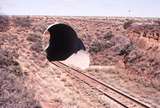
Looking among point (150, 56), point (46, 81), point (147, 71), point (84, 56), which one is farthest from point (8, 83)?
point (84, 56)

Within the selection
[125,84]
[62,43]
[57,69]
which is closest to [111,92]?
[125,84]

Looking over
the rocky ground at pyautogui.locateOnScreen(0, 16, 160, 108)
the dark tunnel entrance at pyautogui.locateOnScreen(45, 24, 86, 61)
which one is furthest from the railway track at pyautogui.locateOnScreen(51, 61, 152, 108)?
the dark tunnel entrance at pyautogui.locateOnScreen(45, 24, 86, 61)

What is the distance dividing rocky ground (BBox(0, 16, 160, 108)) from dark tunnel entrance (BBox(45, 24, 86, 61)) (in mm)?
911

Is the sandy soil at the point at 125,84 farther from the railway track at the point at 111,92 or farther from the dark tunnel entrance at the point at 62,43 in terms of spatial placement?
the dark tunnel entrance at the point at 62,43

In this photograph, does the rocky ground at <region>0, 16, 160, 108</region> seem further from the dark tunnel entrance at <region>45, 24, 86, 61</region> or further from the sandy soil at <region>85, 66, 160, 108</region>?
the dark tunnel entrance at <region>45, 24, 86, 61</region>

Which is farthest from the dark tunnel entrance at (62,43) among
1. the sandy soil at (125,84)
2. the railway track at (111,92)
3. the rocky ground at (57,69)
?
the railway track at (111,92)

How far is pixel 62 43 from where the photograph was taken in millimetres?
42938

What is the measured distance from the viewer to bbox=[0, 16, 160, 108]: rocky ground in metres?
15.9

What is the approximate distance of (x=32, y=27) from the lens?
3916 cm

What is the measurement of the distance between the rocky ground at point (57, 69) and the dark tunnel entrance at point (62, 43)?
2.99 ft

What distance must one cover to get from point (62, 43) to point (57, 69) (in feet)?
48.3

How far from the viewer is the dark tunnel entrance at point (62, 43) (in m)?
35.8

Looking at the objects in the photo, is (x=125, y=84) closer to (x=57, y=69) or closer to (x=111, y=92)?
(x=111, y=92)

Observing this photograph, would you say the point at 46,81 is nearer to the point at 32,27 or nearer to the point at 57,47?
the point at 32,27
